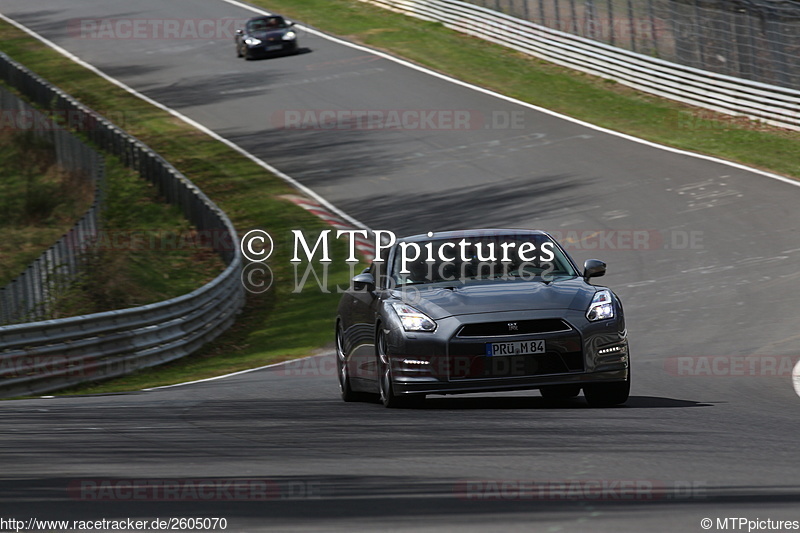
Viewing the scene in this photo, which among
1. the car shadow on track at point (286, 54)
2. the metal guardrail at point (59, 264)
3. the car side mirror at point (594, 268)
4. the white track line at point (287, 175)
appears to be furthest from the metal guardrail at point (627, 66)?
the car side mirror at point (594, 268)

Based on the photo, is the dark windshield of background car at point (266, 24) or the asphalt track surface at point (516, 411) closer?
the asphalt track surface at point (516, 411)

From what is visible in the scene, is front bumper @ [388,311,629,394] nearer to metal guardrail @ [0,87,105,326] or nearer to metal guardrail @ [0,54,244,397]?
metal guardrail @ [0,54,244,397]

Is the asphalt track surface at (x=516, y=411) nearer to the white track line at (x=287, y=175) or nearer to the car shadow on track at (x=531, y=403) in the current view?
the car shadow on track at (x=531, y=403)

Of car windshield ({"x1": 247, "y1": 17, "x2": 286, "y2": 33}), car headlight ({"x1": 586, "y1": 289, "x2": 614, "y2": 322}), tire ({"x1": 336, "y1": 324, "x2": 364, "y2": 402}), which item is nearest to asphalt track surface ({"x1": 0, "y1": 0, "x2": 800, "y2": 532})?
tire ({"x1": 336, "y1": 324, "x2": 364, "y2": 402})

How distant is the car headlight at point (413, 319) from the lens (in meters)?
10.0

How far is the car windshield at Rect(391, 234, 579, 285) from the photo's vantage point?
10.9m

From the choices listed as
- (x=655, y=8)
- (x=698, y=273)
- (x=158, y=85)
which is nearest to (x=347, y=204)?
(x=698, y=273)

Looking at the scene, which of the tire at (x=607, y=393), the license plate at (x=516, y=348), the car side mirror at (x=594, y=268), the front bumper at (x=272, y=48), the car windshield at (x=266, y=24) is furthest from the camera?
the car windshield at (x=266, y=24)

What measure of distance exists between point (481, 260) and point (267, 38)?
33.4 m

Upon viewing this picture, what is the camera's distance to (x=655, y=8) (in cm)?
3466

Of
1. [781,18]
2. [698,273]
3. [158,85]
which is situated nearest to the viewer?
[698,273]

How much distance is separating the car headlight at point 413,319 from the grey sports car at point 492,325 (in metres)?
0.01

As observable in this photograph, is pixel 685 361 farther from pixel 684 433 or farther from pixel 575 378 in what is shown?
pixel 684 433

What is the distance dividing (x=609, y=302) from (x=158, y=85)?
33687mm
